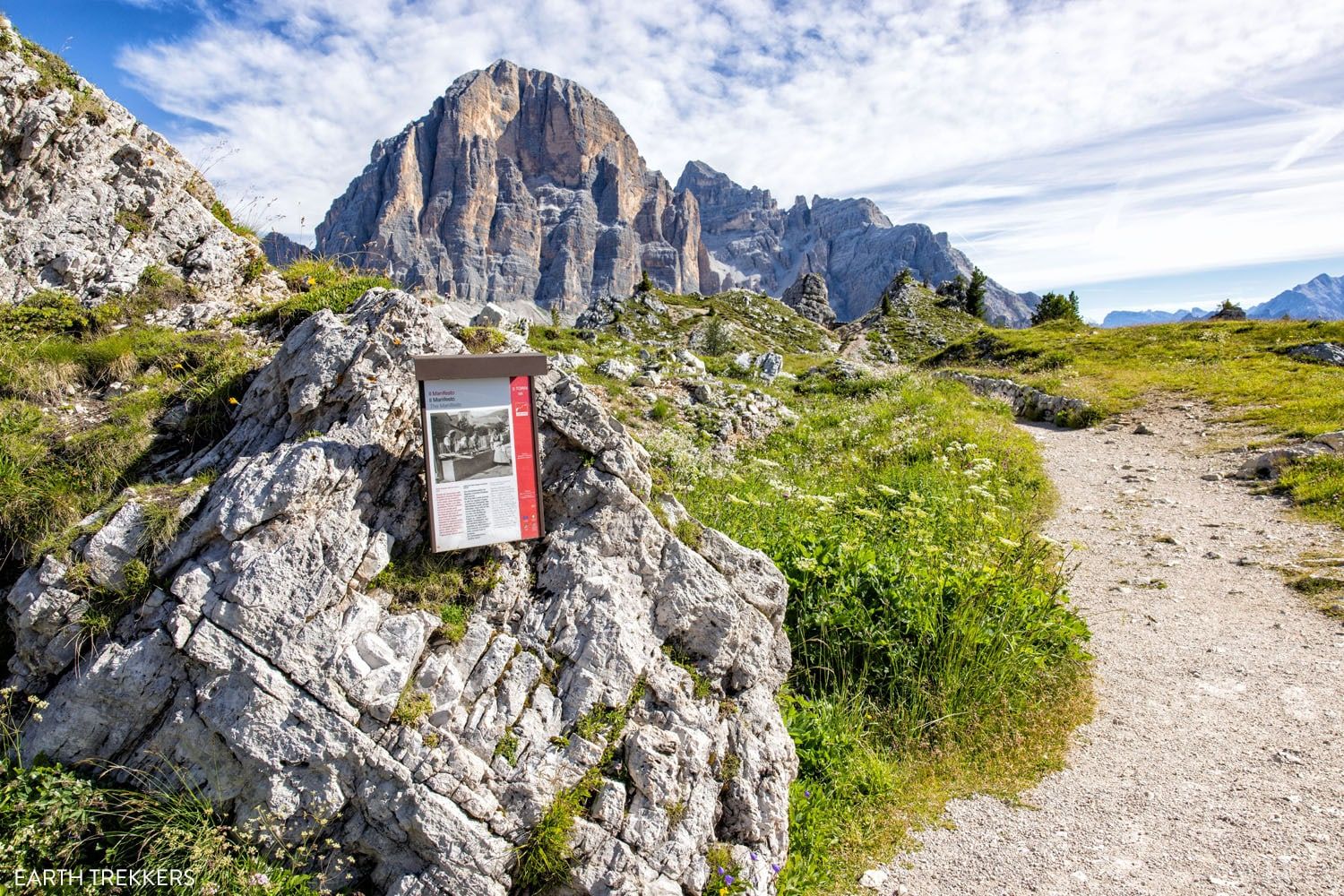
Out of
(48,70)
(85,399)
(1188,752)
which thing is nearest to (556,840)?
(1188,752)

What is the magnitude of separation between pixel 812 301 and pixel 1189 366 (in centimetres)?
9468

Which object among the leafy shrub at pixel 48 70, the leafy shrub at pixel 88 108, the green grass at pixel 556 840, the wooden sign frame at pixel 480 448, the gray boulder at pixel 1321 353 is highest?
the leafy shrub at pixel 48 70

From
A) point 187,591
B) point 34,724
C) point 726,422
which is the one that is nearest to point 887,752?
point 187,591

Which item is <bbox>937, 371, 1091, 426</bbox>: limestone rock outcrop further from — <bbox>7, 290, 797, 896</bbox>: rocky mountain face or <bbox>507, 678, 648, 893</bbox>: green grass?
<bbox>507, 678, 648, 893</bbox>: green grass

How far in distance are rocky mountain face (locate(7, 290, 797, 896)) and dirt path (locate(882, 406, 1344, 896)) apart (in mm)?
2134

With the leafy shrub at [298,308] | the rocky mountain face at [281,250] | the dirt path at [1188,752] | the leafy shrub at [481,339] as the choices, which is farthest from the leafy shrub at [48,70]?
the dirt path at [1188,752]

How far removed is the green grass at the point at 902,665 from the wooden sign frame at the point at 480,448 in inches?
138

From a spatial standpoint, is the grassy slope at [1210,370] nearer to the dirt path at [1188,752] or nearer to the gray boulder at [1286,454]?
the gray boulder at [1286,454]

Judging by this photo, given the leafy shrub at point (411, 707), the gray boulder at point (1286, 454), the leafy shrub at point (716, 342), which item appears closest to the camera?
the leafy shrub at point (411, 707)

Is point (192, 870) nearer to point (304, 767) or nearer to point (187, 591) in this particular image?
point (304, 767)

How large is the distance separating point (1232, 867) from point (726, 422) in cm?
1278

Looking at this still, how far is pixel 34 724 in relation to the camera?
4.48 meters

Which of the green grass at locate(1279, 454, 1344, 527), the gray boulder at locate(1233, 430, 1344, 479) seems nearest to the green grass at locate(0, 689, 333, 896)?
the green grass at locate(1279, 454, 1344, 527)

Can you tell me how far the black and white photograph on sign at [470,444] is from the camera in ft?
16.8
